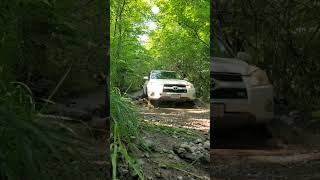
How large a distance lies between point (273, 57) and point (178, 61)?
10.9 ft

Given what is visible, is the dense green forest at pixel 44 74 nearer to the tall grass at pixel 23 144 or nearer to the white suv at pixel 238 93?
the tall grass at pixel 23 144

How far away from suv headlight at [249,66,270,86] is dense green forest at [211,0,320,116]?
22mm

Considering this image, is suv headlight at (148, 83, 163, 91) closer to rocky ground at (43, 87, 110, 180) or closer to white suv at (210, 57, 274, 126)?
rocky ground at (43, 87, 110, 180)

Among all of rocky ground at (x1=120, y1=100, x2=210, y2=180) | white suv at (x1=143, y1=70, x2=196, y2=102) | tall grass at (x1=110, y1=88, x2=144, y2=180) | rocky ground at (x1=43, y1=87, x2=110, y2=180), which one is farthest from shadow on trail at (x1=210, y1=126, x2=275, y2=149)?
white suv at (x1=143, y1=70, x2=196, y2=102)

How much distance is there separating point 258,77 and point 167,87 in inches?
103

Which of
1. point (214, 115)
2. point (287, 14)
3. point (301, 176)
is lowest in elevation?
point (301, 176)

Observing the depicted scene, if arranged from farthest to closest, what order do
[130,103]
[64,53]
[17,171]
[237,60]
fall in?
[130,103]
[237,60]
[64,53]
[17,171]

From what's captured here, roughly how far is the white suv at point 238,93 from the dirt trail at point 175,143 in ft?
4.53

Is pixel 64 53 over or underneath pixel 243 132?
over

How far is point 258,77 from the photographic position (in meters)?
1.46

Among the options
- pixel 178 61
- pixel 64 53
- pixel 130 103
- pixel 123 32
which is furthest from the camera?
pixel 178 61

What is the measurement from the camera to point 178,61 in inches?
189

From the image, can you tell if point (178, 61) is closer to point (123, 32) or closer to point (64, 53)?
point (123, 32)

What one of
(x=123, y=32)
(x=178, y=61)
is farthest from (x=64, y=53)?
(x=178, y=61)
